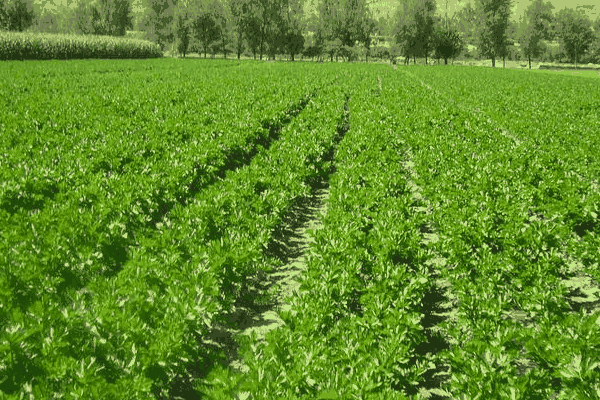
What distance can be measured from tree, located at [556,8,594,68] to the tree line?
188 millimetres

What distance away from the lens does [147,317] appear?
4.20 metres

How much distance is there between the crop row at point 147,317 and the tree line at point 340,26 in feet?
245

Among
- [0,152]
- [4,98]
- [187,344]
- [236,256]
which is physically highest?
[4,98]

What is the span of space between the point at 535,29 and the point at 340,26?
4605cm

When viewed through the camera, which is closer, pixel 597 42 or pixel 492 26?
pixel 492 26

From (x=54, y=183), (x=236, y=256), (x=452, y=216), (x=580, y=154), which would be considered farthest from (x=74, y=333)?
(x=580, y=154)

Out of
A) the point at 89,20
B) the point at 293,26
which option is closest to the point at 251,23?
the point at 293,26

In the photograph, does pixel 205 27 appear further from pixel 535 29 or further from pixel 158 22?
pixel 535 29

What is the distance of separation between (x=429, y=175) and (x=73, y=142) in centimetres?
998

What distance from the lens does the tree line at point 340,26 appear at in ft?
249

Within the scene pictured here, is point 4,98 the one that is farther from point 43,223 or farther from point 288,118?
point 43,223

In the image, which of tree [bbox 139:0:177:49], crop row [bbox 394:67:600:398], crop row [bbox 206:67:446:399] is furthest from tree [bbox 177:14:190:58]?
crop row [bbox 206:67:446:399]

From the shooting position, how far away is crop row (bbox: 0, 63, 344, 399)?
341cm

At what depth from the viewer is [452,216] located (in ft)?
23.3
